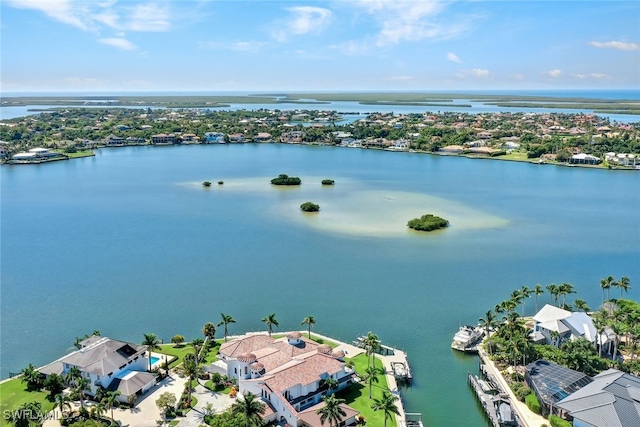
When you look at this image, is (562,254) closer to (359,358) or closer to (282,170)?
(359,358)

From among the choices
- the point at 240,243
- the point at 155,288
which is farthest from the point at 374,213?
the point at 155,288

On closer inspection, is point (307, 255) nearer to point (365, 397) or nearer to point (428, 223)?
point (428, 223)

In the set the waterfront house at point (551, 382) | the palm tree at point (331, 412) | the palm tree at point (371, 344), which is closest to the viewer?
the palm tree at point (331, 412)

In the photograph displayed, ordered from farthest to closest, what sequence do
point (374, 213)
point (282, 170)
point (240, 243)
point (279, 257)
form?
point (282, 170) < point (374, 213) < point (240, 243) < point (279, 257)

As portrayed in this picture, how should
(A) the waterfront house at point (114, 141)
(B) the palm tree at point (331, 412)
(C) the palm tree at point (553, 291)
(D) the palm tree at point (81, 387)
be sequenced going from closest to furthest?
1. (B) the palm tree at point (331, 412)
2. (D) the palm tree at point (81, 387)
3. (C) the palm tree at point (553, 291)
4. (A) the waterfront house at point (114, 141)

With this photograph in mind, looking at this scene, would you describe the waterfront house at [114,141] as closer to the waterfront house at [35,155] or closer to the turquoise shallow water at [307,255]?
the waterfront house at [35,155]

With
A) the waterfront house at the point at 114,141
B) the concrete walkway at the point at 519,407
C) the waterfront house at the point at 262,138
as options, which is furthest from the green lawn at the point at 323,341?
the waterfront house at the point at 114,141

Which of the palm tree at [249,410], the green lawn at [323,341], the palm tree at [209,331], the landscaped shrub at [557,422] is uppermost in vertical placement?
the palm tree at [249,410]
